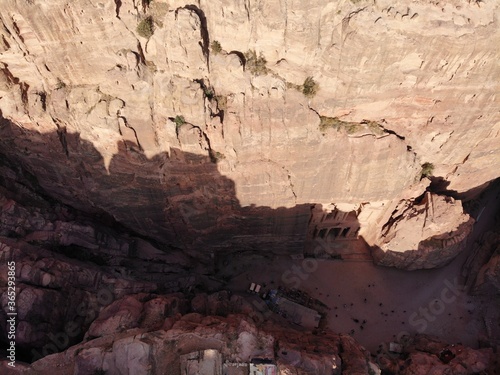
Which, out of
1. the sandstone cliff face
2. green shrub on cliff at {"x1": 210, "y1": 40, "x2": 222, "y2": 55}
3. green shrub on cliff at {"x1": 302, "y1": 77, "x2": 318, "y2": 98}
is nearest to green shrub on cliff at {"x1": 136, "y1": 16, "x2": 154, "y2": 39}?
the sandstone cliff face

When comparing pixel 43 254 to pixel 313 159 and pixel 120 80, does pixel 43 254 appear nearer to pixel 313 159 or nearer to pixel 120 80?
pixel 120 80

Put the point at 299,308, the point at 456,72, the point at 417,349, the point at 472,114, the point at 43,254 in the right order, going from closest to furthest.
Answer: the point at 456,72 → the point at 472,114 → the point at 43,254 → the point at 417,349 → the point at 299,308

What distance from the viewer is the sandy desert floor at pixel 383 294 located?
2133 centimetres

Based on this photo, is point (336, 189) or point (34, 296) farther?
point (336, 189)

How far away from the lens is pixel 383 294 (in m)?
22.2

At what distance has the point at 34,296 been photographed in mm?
15297

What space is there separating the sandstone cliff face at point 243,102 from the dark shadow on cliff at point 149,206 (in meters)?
0.10

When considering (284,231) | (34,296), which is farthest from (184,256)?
(34,296)

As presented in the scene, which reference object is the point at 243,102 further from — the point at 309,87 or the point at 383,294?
the point at 383,294

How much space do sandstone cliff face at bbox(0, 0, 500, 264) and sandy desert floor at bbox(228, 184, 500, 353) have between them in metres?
5.39

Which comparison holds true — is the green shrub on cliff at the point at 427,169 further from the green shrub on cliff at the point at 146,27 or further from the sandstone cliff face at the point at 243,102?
the green shrub on cliff at the point at 146,27

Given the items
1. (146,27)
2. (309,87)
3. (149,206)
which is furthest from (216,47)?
(149,206)

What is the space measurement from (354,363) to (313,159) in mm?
8306

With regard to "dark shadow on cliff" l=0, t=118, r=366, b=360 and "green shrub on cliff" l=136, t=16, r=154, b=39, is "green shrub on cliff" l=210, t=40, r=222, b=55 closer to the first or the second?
"green shrub on cliff" l=136, t=16, r=154, b=39
